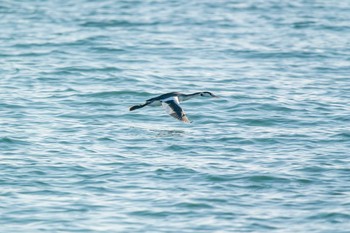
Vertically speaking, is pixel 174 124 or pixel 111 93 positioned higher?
pixel 111 93

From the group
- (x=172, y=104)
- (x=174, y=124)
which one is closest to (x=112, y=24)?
(x=174, y=124)

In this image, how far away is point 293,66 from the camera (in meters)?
25.2

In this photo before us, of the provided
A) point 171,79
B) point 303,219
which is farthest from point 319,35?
point 303,219

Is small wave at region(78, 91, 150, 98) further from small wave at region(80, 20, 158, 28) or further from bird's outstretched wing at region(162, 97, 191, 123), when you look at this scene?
small wave at region(80, 20, 158, 28)

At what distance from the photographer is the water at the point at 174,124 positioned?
13320mm

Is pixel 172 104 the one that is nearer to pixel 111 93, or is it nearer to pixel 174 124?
pixel 174 124

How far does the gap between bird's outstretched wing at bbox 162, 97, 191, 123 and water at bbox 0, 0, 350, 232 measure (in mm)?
368

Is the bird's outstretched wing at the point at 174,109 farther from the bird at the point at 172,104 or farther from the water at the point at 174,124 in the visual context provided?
the water at the point at 174,124

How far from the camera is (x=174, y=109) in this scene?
708 inches

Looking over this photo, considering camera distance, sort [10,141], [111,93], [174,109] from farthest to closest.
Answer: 1. [111,93]
2. [174,109]
3. [10,141]

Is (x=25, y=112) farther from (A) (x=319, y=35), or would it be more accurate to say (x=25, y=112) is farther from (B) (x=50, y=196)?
(A) (x=319, y=35)

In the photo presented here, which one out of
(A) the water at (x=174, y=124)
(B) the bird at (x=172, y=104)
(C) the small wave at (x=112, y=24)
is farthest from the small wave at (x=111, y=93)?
(C) the small wave at (x=112, y=24)

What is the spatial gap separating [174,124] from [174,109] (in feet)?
3.13

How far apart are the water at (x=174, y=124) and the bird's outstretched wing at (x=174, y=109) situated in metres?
0.37
